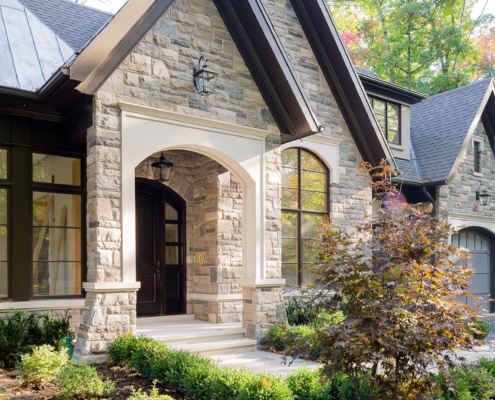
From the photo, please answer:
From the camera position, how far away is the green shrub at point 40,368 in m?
5.62

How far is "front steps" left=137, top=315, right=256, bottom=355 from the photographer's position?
289 inches

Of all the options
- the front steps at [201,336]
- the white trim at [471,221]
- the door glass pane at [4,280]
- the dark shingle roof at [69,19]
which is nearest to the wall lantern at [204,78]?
the dark shingle roof at [69,19]

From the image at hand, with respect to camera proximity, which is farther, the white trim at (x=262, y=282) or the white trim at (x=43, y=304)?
Result: the white trim at (x=262, y=282)

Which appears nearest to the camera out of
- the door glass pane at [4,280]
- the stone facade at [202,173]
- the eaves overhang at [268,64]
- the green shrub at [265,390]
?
the green shrub at [265,390]

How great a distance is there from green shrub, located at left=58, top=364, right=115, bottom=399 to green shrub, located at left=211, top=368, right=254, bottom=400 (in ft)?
3.68

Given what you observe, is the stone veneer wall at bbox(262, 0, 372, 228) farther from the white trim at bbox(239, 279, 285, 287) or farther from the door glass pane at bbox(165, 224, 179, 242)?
the door glass pane at bbox(165, 224, 179, 242)

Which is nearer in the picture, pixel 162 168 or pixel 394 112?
pixel 162 168

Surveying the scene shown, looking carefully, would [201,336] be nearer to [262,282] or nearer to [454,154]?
[262,282]

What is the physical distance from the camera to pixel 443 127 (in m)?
14.3

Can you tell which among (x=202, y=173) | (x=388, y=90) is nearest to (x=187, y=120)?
(x=202, y=173)

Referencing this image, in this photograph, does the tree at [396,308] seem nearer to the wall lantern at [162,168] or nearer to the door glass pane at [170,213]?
the wall lantern at [162,168]

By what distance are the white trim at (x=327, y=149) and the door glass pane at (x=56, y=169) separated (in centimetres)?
448

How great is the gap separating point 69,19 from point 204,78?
378 cm

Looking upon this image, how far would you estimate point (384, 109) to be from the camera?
12.9 m
